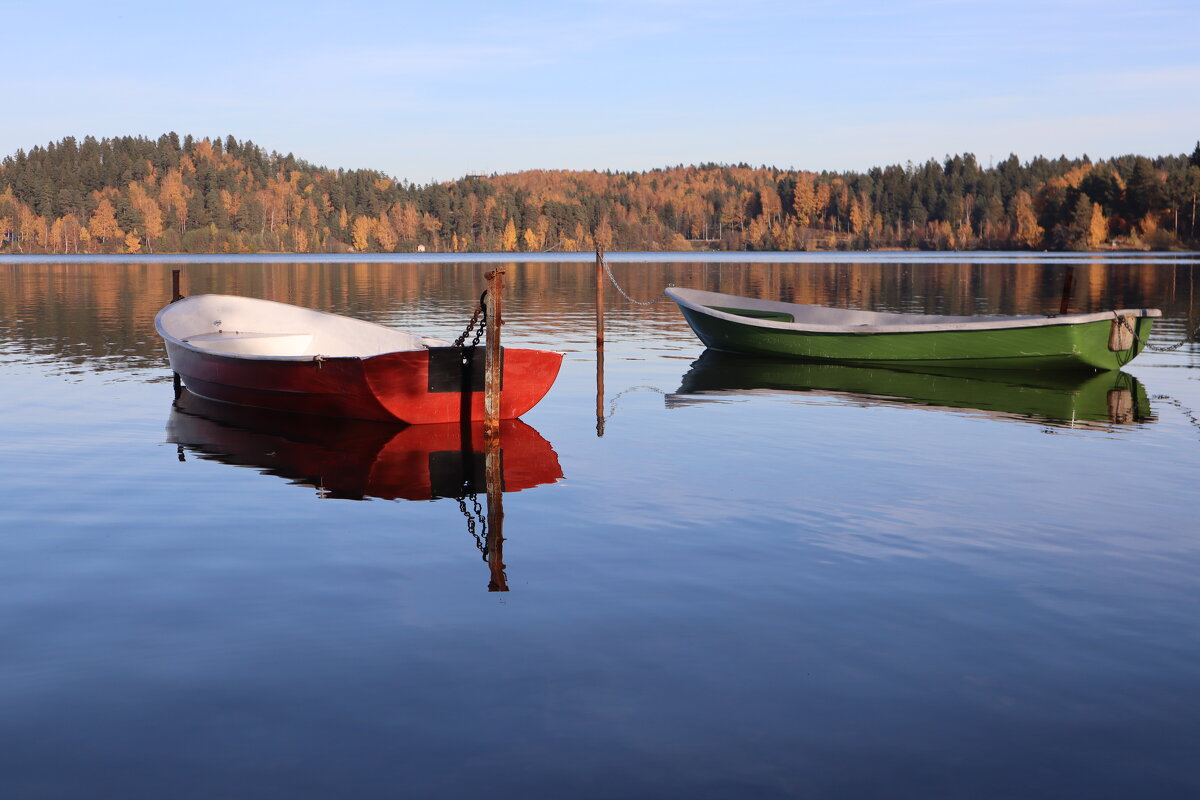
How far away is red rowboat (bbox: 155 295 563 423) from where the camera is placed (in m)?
18.5

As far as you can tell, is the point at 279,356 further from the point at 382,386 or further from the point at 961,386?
the point at 961,386

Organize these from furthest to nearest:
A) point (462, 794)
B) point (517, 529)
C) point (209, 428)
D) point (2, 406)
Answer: point (2, 406) → point (209, 428) → point (517, 529) → point (462, 794)

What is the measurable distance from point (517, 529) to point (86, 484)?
20.3ft

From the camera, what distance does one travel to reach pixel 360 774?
20.4ft

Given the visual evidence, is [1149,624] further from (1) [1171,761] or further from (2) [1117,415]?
(2) [1117,415]

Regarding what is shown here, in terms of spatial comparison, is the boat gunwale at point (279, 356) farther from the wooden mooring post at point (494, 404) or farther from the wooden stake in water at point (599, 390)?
the wooden stake in water at point (599, 390)

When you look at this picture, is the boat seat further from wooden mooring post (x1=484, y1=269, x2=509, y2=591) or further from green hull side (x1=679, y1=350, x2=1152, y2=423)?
green hull side (x1=679, y1=350, x2=1152, y2=423)

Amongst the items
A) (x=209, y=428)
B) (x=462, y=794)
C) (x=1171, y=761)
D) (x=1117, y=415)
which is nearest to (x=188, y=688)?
(x=462, y=794)

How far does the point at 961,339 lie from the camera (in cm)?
2755

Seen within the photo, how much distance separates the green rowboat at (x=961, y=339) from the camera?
26.7 meters

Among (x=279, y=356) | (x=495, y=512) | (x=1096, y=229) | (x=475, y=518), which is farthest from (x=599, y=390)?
(x=1096, y=229)

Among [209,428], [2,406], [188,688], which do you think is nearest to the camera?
[188,688]

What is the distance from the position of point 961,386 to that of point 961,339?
102 inches

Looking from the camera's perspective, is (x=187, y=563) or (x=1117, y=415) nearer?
(x=187, y=563)
